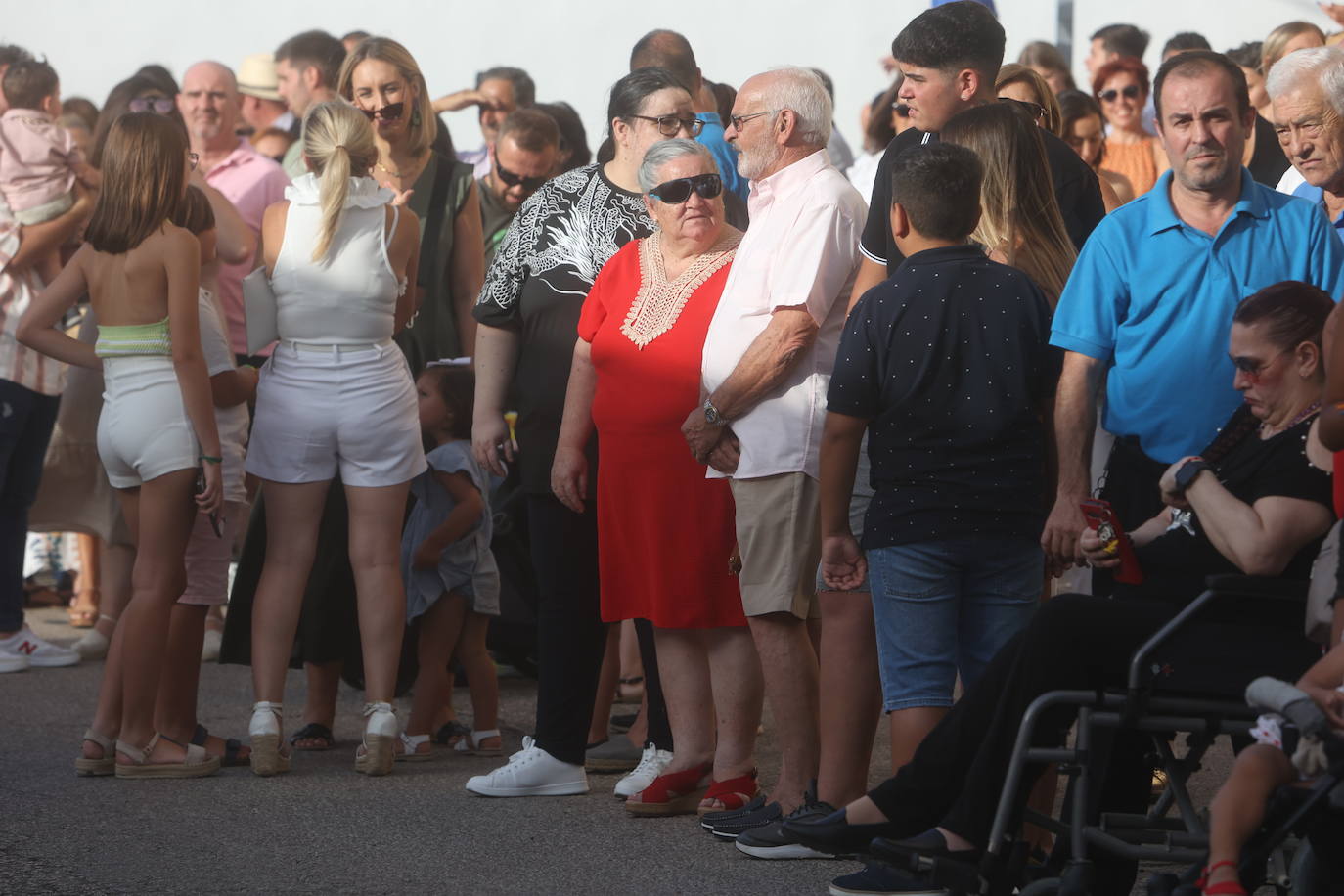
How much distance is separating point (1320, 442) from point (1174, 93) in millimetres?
1192

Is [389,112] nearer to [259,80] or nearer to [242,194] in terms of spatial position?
[242,194]

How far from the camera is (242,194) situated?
798 cm

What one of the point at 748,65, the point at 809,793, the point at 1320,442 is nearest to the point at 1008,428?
the point at 1320,442

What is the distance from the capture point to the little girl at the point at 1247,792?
10.9ft

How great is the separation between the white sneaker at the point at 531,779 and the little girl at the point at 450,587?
653 millimetres

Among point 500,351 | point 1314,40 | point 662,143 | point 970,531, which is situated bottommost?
point 970,531

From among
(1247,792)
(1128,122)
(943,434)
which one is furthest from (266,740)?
(1128,122)

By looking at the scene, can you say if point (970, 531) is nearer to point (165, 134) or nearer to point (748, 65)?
point (165, 134)

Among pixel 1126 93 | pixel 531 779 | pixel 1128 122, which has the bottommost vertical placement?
pixel 531 779

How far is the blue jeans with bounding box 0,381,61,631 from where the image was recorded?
759 cm

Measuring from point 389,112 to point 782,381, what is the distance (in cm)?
250

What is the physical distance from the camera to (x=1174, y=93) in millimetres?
4551

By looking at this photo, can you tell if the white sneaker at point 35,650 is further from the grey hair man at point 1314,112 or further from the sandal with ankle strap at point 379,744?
the grey hair man at point 1314,112

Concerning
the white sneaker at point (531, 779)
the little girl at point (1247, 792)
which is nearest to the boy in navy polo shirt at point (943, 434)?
the little girl at point (1247, 792)
